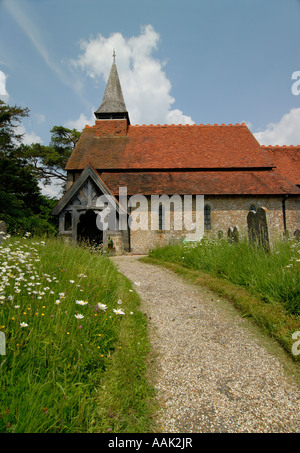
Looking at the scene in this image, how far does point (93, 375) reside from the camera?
2.37m

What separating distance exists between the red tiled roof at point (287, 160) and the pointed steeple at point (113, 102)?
41.9 ft

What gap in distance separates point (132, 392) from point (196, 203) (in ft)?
45.8

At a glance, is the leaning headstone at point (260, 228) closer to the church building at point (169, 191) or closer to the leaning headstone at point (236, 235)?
the leaning headstone at point (236, 235)

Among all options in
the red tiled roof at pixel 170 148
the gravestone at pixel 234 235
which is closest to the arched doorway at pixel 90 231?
the red tiled roof at pixel 170 148

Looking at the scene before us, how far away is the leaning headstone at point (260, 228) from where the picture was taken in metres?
6.64

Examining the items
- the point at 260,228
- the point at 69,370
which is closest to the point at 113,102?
the point at 260,228

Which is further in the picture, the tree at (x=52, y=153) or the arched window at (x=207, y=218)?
the tree at (x=52, y=153)

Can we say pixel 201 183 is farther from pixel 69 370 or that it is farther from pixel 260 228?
pixel 69 370

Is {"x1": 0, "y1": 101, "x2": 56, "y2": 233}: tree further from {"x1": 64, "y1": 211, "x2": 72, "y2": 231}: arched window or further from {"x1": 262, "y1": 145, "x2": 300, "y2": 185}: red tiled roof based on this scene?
{"x1": 262, "y1": 145, "x2": 300, "y2": 185}: red tiled roof

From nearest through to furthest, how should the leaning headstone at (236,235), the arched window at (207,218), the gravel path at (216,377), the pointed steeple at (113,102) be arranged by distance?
1. the gravel path at (216,377)
2. the leaning headstone at (236,235)
3. the arched window at (207,218)
4. the pointed steeple at (113,102)

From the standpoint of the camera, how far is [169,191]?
15.1m
